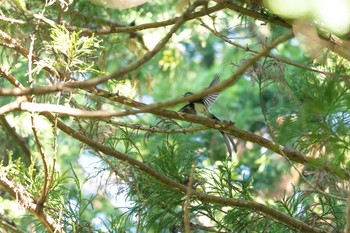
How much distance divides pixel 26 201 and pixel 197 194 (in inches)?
20.0

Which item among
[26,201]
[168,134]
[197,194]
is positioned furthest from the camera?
[168,134]

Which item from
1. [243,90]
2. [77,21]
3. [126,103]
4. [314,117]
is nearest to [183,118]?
[126,103]

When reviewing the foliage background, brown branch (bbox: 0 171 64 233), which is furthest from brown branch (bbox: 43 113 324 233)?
brown branch (bbox: 0 171 64 233)

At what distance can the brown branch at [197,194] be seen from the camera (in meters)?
2.17

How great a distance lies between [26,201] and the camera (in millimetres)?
2047

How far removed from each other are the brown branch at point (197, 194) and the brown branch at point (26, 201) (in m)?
0.21

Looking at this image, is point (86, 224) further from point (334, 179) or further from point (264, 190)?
point (264, 190)

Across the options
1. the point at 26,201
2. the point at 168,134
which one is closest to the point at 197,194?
the point at 168,134

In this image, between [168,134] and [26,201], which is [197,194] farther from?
[26,201]

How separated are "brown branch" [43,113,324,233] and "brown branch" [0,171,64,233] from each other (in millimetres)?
212

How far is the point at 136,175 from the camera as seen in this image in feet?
8.04

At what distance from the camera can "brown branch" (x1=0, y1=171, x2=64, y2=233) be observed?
2.05 m

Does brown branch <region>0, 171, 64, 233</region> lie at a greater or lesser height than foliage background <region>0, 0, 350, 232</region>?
lesser

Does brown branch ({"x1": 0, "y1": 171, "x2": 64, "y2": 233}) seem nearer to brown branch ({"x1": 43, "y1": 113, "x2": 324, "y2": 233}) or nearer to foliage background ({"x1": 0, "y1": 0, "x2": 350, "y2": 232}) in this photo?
foliage background ({"x1": 0, "y1": 0, "x2": 350, "y2": 232})
